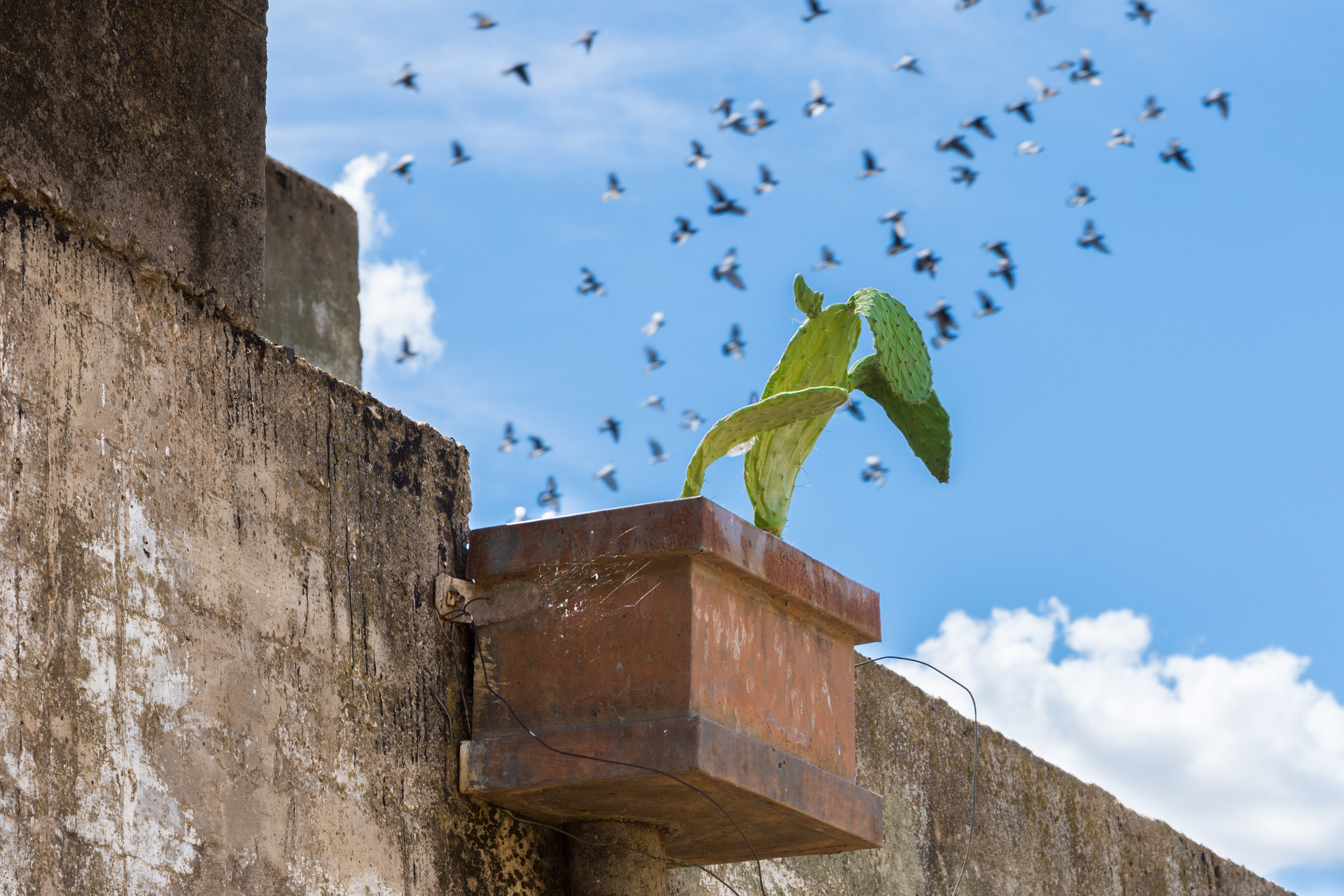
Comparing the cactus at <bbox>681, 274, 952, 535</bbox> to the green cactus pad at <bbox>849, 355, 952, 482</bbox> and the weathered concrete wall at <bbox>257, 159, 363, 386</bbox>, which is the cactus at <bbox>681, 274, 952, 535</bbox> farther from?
the weathered concrete wall at <bbox>257, 159, 363, 386</bbox>

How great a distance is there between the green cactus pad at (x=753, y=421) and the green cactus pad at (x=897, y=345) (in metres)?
0.14

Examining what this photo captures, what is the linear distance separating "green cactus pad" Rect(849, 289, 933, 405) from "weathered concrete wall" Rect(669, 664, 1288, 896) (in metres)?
0.87

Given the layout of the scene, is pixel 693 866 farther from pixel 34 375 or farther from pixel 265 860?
pixel 34 375

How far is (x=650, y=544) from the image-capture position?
2859 millimetres

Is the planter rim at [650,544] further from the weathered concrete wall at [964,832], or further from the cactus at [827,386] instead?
the weathered concrete wall at [964,832]

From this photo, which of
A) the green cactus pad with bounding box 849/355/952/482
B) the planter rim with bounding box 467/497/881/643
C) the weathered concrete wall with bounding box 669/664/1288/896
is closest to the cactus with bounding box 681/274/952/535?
the green cactus pad with bounding box 849/355/952/482

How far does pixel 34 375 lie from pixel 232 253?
52 cm

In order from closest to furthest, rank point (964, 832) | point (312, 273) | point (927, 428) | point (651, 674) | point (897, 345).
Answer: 1. point (651, 674)
2. point (897, 345)
3. point (927, 428)
4. point (964, 832)
5. point (312, 273)

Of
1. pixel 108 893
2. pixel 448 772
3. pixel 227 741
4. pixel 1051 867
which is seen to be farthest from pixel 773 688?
pixel 1051 867

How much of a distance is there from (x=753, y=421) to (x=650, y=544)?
14.8 inches

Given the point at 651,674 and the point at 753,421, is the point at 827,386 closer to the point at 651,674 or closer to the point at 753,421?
the point at 753,421

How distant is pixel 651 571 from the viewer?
2879mm

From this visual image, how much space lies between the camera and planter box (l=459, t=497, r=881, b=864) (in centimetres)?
279

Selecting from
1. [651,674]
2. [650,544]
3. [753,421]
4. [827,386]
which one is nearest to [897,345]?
[827,386]
